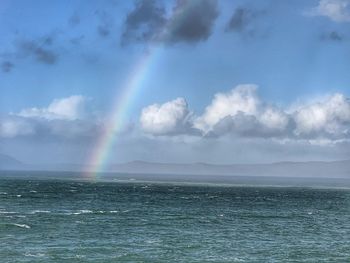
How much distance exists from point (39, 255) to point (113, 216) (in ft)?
153

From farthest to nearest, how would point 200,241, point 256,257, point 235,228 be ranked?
point 235,228 < point 200,241 < point 256,257

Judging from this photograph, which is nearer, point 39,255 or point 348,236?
point 39,255

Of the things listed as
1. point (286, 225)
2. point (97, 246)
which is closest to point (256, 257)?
point (97, 246)

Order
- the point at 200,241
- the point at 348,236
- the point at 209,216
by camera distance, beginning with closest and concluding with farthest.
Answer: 1. the point at 200,241
2. the point at 348,236
3. the point at 209,216

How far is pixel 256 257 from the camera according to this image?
68875 mm

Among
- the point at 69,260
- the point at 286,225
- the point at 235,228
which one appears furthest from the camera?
the point at 286,225

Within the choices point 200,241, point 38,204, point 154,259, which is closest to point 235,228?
point 200,241

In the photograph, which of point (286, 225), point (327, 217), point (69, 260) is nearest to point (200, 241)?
point (69, 260)

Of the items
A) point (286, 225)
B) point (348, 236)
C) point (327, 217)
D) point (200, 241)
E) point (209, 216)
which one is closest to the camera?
point (200, 241)

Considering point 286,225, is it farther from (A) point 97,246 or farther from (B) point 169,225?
(A) point 97,246

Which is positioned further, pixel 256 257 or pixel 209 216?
pixel 209 216

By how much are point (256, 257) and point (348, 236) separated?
97.8 ft

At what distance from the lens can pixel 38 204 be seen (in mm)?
137250

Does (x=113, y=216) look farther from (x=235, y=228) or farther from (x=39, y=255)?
(x=39, y=255)
